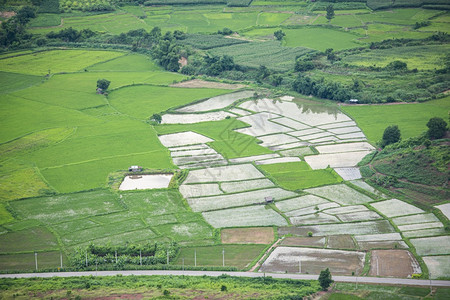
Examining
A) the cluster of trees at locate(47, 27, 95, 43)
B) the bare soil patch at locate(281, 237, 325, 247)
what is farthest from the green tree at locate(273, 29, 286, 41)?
the bare soil patch at locate(281, 237, 325, 247)

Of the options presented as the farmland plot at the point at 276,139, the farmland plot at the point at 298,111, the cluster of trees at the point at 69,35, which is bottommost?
the farmland plot at the point at 276,139

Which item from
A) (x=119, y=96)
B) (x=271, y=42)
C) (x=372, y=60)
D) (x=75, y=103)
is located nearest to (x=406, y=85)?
(x=372, y=60)

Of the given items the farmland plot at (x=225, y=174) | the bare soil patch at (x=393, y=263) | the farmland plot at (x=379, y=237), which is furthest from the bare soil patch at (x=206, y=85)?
the bare soil patch at (x=393, y=263)

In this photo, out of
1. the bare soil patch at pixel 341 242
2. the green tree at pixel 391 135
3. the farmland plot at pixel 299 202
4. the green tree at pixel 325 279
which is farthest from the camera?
the green tree at pixel 391 135

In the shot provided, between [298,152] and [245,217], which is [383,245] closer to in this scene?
[245,217]

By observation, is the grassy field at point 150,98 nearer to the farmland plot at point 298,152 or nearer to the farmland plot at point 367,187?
the farmland plot at point 298,152
